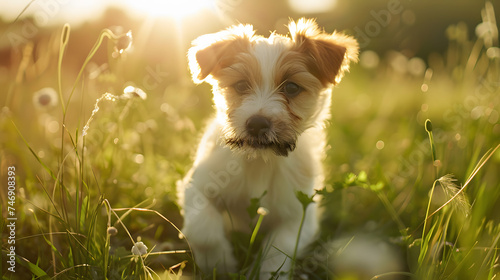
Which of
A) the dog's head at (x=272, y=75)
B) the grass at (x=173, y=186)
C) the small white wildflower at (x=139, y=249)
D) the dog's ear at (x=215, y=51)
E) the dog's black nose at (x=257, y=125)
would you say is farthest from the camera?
the dog's ear at (x=215, y=51)

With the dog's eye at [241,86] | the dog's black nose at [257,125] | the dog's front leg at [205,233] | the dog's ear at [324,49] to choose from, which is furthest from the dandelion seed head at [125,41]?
the dog's ear at [324,49]

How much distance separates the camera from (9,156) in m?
3.55

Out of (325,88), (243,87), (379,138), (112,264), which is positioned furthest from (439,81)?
(112,264)

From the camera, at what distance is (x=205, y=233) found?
3.33 m

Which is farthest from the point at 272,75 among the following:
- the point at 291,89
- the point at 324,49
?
the point at 324,49

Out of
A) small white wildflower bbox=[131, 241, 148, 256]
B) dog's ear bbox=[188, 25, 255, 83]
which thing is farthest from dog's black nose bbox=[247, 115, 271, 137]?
small white wildflower bbox=[131, 241, 148, 256]

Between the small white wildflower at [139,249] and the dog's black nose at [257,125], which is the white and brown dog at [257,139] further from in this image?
the small white wildflower at [139,249]

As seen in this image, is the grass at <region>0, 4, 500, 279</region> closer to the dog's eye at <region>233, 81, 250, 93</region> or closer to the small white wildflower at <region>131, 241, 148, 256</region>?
the small white wildflower at <region>131, 241, 148, 256</region>

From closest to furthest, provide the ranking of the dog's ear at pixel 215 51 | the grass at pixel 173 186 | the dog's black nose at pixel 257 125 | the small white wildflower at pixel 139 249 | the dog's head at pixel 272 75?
the small white wildflower at pixel 139 249
the grass at pixel 173 186
the dog's black nose at pixel 257 125
the dog's head at pixel 272 75
the dog's ear at pixel 215 51

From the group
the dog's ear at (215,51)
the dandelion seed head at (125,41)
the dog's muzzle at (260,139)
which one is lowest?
the dog's muzzle at (260,139)

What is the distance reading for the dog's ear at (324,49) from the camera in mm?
3541

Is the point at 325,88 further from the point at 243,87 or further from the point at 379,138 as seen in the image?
the point at 379,138

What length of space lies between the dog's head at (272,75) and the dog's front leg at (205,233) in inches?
21.4

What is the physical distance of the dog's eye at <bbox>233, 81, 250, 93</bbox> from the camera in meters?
3.55
